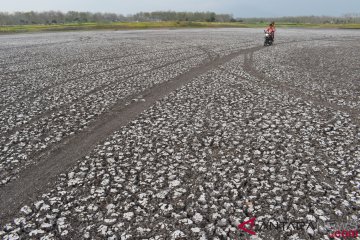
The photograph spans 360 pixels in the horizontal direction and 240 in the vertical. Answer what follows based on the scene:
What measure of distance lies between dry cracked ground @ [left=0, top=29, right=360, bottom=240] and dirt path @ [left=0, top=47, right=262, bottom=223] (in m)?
0.04

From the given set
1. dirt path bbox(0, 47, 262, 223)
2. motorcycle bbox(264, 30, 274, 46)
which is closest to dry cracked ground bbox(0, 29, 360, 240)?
dirt path bbox(0, 47, 262, 223)

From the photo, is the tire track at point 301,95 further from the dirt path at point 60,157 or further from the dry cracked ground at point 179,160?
the dirt path at point 60,157

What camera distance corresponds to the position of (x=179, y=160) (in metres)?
7.21

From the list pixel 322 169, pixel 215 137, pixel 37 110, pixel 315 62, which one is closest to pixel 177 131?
pixel 215 137

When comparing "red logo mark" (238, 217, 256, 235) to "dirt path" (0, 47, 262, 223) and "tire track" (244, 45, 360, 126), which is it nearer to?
"dirt path" (0, 47, 262, 223)

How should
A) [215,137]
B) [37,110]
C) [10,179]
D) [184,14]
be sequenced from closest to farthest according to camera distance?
[10,179] → [215,137] → [37,110] → [184,14]

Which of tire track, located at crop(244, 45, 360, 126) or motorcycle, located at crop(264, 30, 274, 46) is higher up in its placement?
motorcycle, located at crop(264, 30, 274, 46)

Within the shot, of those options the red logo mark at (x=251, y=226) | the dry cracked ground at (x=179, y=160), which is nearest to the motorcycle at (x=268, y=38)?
the dry cracked ground at (x=179, y=160)

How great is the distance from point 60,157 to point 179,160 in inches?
130

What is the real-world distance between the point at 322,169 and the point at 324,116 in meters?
4.33

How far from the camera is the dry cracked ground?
5055 mm

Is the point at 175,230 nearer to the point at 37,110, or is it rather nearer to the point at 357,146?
the point at 357,146

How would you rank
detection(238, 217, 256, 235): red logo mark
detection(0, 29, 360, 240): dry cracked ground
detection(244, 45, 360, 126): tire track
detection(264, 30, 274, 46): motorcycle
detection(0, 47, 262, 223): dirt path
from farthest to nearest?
detection(264, 30, 274, 46): motorcycle
detection(244, 45, 360, 126): tire track
detection(0, 47, 262, 223): dirt path
detection(0, 29, 360, 240): dry cracked ground
detection(238, 217, 256, 235): red logo mark

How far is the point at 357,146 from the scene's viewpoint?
771 cm
